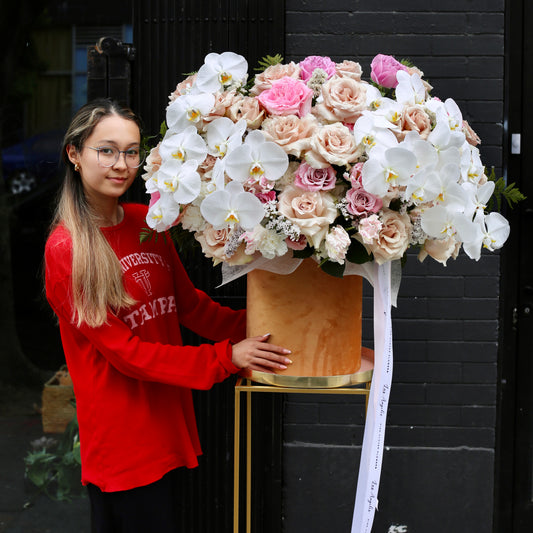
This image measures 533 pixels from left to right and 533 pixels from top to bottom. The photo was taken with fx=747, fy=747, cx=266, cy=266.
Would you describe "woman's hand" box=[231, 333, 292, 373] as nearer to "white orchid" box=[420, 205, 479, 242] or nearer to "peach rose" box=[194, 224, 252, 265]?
"peach rose" box=[194, 224, 252, 265]

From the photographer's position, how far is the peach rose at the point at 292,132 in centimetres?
192

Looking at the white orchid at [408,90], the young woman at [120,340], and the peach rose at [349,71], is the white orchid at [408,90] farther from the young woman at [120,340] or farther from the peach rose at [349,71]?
the young woman at [120,340]

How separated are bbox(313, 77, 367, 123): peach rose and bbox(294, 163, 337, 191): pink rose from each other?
0.48 feet

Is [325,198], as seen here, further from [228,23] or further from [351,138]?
[228,23]

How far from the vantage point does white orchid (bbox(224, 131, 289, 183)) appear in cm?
191

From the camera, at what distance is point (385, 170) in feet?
6.16

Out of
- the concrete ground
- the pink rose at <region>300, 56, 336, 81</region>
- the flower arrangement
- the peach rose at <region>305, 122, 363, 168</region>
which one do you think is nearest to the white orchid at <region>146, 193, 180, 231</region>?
the flower arrangement

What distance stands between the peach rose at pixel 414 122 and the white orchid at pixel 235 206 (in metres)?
0.42

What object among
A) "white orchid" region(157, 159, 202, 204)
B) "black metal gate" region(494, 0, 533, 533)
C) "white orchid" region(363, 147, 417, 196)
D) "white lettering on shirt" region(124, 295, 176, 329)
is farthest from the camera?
"black metal gate" region(494, 0, 533, 533)

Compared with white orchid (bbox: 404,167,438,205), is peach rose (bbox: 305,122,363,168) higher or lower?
higher

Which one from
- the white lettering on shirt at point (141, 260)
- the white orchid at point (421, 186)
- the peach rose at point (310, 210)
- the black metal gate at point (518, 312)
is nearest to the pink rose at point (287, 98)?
the peach rose at point (310, 210)

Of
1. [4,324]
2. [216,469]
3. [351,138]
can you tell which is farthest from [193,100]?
[4,324]

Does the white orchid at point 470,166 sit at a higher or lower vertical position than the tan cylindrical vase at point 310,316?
higher

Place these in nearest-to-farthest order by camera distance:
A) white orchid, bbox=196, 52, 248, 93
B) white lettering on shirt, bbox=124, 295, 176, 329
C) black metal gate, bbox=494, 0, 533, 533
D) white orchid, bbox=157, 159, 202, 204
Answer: white orchid, bbox=157, 159, 202, 204, white orchid, bbox=196, 52, 248, 93, white lettering on shirt, bbox=124, 295, 176, 329, black metal gate, bbox=494, 0, 533, 533
